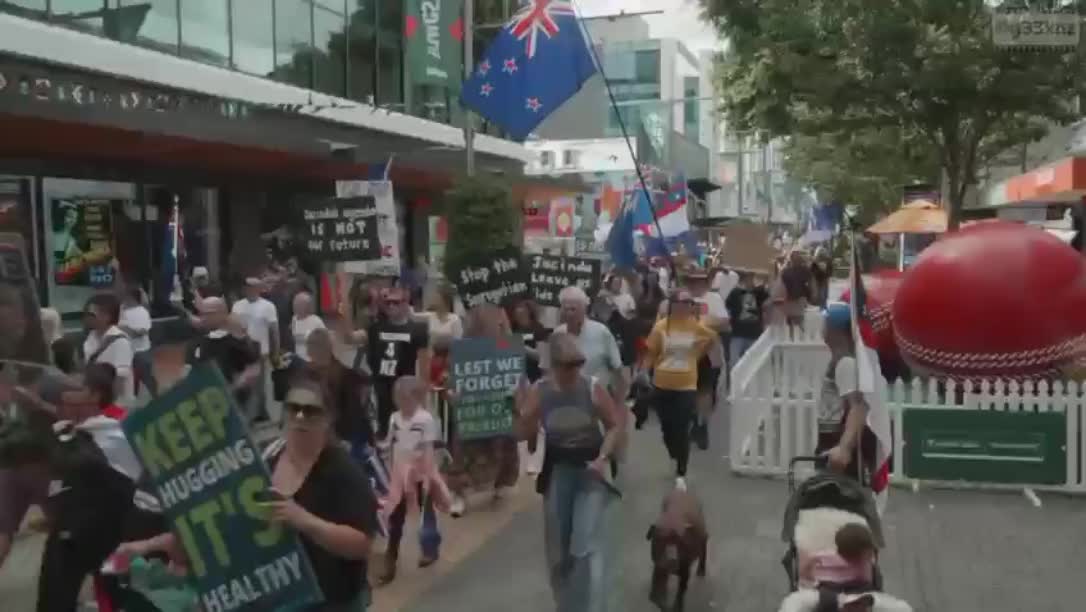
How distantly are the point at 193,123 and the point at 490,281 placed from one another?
5693 millimetres

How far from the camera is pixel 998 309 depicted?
1155 cm

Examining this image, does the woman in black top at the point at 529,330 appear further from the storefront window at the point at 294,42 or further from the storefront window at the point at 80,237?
the storefront window at the point at 294,42

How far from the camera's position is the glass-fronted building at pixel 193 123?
14.6m

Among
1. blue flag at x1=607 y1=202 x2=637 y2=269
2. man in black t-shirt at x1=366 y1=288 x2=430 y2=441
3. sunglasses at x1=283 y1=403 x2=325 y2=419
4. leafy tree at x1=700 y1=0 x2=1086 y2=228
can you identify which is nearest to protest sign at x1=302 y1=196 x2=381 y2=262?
man in black t-shirt at x1=366 y1=288 x2=430 y2=441

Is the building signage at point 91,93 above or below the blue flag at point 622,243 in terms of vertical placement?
above

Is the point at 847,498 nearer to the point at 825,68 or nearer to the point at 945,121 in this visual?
the point at 825,68

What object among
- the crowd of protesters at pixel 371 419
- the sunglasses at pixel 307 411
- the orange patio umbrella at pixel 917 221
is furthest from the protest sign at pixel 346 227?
the orange patio umbrella at pixel 917 221

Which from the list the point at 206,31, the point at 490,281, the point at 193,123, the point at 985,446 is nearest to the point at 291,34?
the point at 206,31

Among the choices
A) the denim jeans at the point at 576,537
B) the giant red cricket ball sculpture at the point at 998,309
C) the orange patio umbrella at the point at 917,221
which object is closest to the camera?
the denim jeans at the point at 576,537

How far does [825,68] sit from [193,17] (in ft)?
29.4

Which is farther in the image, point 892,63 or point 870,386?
point 892,63

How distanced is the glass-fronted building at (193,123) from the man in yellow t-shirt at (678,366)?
6.78 metres

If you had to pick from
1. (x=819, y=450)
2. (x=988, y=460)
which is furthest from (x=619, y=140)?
(x=819, y=450)

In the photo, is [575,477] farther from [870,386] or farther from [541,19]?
[541,19]
